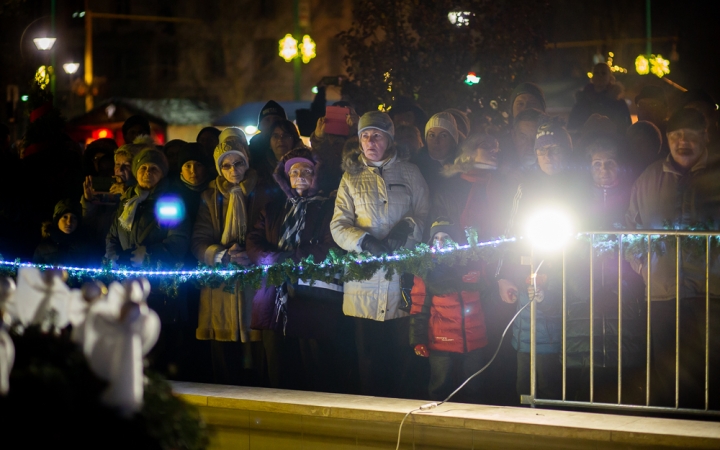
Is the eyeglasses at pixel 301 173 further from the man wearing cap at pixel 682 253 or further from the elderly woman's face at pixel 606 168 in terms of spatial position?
the man wearing cap at pixel 682 253

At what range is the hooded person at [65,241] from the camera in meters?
9.84

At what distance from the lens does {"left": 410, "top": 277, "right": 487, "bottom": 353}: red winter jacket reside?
7.82m

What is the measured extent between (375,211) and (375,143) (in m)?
Answer: 0.59

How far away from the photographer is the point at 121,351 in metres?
4.00

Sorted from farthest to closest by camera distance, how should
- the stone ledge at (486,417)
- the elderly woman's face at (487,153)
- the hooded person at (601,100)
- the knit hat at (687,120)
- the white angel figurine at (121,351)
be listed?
the hooded person at (601,100), the elderly woman's face at (487,153), the knit hat at (687,120), the stone ledge at (486,417), the white angel figurine at (121,351)

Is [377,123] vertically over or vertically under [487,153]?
over

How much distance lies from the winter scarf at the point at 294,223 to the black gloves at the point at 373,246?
0.79 m

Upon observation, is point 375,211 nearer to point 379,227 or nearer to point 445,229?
point 379,227

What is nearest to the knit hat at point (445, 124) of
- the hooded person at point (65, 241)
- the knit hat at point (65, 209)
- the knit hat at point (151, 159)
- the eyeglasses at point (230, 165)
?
the eyeglasses at point (230, 165)

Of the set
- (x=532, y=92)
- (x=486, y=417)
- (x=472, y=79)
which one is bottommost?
(x=486, y=417)

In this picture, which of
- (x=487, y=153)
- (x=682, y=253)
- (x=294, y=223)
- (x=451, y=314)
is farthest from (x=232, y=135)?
(x=682, y=253)

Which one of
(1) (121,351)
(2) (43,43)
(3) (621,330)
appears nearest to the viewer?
(1) (121,351)

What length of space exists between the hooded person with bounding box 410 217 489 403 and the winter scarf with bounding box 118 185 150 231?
3.09m

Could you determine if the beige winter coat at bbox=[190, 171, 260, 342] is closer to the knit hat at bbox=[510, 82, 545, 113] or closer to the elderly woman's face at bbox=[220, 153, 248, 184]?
the elderly woman's face at bbox=[220, 153, 248, 184]
